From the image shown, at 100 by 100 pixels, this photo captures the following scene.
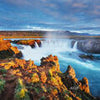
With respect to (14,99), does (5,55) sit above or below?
below

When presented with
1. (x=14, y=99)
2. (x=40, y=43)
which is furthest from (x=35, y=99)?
(x=40, y=43)

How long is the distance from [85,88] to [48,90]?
585 cm

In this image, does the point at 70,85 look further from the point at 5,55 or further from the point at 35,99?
the point at 5,55

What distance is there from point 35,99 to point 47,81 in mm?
2205

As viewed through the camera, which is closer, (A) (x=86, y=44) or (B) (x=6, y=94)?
(B) (x=6, y=94)

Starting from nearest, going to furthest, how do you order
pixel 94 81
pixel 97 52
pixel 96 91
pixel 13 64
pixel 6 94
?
pixel 6 94 < pixel 13 64 < pixel 96 91 < pixel 94 81 < pixel 97 52

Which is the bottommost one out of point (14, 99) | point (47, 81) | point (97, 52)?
point (97, 52)

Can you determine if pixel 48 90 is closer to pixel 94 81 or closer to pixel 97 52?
pixel 94 81

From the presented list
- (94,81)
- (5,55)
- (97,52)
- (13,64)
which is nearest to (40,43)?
(5,55)

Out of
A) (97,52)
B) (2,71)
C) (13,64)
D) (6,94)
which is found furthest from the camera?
(97,52)

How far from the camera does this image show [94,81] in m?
15.0

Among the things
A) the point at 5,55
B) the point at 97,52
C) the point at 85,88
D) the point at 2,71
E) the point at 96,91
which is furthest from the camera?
the point at 97,52

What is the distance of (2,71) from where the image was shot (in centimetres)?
670

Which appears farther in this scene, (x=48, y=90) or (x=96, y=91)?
(x=96, y=91)
